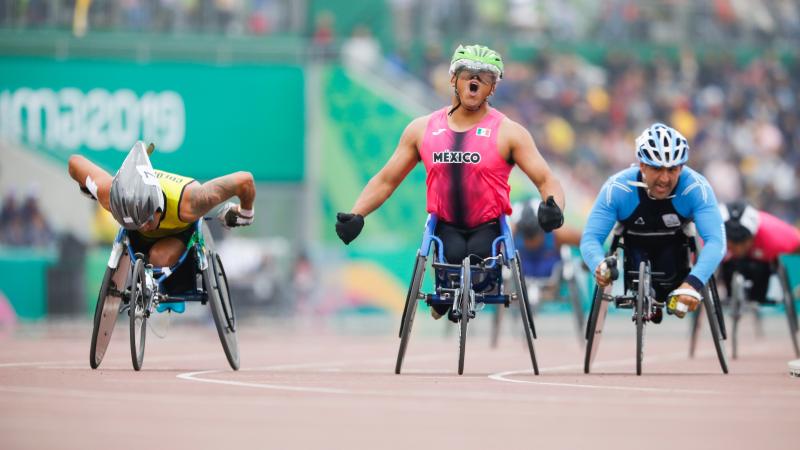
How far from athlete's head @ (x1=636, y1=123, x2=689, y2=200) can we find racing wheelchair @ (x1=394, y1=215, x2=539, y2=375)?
1.17m

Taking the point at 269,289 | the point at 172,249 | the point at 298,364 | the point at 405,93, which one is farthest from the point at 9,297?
the point at 172,249

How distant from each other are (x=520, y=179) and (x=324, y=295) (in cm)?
433

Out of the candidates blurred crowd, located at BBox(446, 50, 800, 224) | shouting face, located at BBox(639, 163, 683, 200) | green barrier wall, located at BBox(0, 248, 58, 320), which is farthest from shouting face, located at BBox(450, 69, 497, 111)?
blurred crowd, located at BBox(446, 50, 800, 224)

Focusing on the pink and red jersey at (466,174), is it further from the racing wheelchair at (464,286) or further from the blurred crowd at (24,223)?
the blurred crowd at (24,223)

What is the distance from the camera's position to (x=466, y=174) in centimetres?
1205

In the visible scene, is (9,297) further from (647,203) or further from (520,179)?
(647,203)

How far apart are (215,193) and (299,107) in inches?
756

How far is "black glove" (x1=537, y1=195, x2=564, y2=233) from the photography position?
1177 centimetres

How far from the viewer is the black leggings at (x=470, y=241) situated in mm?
12133

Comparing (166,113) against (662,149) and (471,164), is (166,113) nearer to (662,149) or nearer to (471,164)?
(471,164)

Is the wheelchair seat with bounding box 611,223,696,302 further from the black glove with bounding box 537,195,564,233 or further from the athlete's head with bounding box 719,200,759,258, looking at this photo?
the athlete's head with bounding box 719,200,759,258

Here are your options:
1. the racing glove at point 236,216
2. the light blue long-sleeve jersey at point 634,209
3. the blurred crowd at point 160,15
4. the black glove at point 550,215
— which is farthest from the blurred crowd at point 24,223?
the black glove at point 550,215

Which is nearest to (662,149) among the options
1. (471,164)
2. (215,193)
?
(471,164)

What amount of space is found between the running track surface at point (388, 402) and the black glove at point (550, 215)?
110 cm
